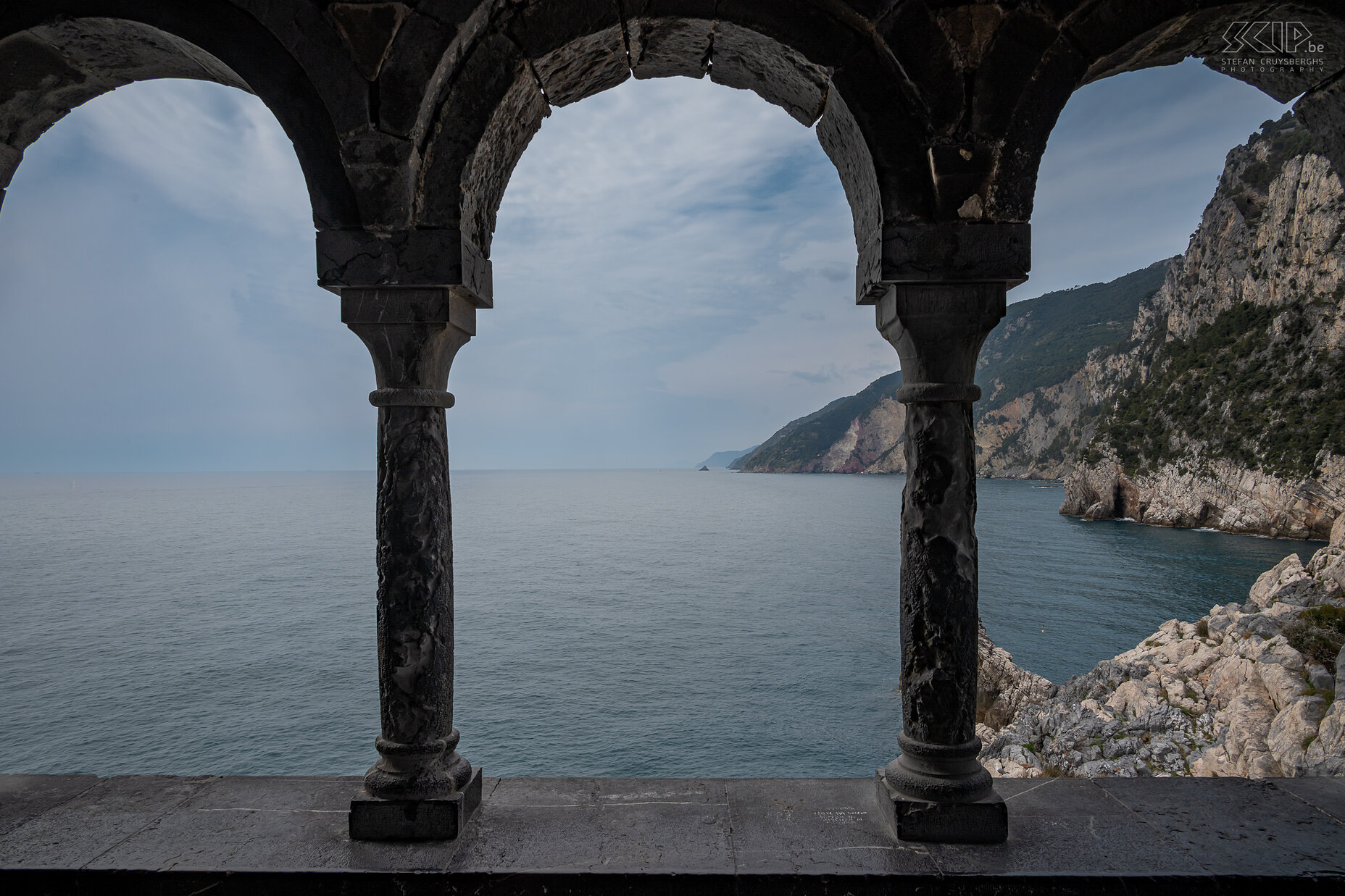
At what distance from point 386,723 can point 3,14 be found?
3.63m

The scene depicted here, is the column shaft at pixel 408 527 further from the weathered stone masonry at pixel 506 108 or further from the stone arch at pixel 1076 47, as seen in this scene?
the stone arch at pixel 1076 47

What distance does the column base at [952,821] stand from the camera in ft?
9.55

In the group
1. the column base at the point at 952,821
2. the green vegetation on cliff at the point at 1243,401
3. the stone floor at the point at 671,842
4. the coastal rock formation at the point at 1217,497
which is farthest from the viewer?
the green vegetation on cliff at the point at 1243,401

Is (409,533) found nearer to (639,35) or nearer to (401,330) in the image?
(401,330)

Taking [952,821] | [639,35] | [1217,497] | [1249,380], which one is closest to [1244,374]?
[1249,380]

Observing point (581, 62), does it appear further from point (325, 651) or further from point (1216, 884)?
point (325, 651)

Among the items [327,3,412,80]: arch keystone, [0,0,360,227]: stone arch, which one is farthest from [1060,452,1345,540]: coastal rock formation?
[0,0,360,227]: stone arch

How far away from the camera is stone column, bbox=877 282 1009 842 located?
9.87ft

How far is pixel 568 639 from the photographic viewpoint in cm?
3170

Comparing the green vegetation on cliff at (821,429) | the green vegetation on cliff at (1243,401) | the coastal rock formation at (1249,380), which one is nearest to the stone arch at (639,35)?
the coastal rock formation at (1249,380)

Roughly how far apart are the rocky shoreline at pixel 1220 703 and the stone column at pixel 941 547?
315 centimetres

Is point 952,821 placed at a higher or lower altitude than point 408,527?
lower

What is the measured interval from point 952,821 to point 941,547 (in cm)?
113

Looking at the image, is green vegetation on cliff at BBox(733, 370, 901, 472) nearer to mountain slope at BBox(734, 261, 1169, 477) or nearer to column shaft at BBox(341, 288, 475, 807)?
mountain slope at BBox(734, 261, 1169, 477)
